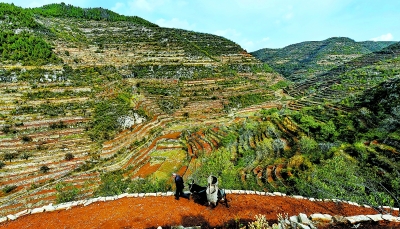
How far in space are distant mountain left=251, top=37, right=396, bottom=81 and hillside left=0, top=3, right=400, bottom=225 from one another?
27.7 m

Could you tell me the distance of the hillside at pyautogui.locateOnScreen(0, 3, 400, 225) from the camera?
13562 mm

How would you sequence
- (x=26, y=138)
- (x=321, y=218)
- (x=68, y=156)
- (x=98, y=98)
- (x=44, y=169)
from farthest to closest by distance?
(x=98, y=98) < (x=26, y=138) < (x=68, y=156) < (x=44, y=169) < (x=321, y=218)

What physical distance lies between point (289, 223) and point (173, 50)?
4967 centimetres

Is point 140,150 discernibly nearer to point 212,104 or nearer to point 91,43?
point 212,104

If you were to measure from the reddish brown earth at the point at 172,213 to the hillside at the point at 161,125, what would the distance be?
1825mm

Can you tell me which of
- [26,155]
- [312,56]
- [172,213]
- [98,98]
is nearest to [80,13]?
[98,98]

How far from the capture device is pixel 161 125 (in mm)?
32156

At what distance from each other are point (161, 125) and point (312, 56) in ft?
292

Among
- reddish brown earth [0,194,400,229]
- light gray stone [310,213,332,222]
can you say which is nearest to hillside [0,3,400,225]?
light gray stone [310,213,332,222]

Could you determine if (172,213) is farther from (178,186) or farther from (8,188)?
(8,188)

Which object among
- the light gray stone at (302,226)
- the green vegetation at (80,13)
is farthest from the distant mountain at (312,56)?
the light gray stone at (302,226)

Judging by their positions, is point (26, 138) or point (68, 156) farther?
point (26, 138)

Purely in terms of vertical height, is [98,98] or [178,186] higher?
[98,98]

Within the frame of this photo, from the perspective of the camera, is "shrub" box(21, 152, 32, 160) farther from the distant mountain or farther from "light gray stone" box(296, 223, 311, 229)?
the distant mountain
